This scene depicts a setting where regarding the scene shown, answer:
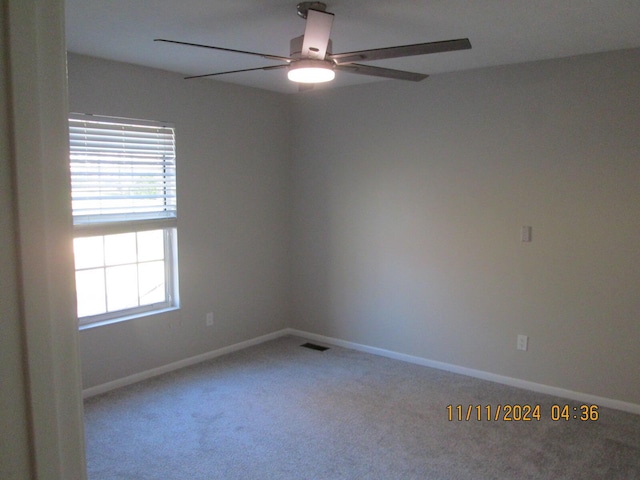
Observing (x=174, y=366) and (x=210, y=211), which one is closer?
(x=174, y=366)

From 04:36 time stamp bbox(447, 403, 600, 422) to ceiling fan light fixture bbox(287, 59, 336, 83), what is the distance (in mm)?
2349

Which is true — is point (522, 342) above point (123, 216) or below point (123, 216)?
below

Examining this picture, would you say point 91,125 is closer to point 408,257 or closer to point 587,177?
point 408,257

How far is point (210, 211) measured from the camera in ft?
14.5

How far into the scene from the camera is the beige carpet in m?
2.81

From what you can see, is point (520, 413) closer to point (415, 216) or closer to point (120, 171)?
point (415, 216)

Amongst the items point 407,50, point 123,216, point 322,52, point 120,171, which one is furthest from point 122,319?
point 407,50

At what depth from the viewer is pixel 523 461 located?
9.47ft

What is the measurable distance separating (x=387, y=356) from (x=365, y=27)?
2859mm

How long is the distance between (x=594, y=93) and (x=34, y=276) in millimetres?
3811

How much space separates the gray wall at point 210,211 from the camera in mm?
3744

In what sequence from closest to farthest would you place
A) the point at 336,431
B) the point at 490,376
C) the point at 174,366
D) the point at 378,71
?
the point at 378,71, the point at 336,431, the point at 490,376, the point at 174,366

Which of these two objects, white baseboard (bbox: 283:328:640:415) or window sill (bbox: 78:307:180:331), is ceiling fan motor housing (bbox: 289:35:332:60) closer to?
window sill (bbox: 78:307:180:331)

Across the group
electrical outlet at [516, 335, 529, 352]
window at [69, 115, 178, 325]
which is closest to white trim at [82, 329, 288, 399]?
window at [69, 115, 178, 325]
